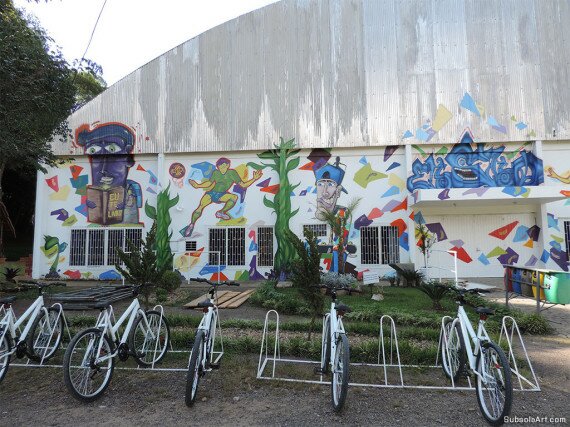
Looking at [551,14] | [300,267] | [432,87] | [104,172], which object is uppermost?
[551,14]

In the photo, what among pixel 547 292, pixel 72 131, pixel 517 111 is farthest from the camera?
pixel 72 131

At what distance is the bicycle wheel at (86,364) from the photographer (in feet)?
13.4

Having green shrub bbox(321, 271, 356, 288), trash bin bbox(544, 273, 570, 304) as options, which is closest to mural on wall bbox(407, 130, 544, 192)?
green shrub bbox(321, 271, 356, 288)

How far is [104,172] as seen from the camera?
16938 mm

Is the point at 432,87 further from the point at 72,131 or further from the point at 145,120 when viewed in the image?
the point at 72,131

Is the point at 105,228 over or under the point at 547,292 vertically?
over

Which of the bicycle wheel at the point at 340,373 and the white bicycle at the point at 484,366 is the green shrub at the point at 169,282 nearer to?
the bicycle wheel at the point at 340,373

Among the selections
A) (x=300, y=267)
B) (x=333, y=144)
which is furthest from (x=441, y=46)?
(x=300, y=267)

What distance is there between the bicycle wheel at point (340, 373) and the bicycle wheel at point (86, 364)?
98.0 inches

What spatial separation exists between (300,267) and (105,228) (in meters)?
13.1

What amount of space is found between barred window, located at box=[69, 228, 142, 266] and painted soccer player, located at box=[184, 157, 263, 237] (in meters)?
2.66

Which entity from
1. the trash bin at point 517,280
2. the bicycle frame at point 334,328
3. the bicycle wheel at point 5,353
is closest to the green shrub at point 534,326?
the trash bin at point 517,280

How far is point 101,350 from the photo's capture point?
437 centimetres

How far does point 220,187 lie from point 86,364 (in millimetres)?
12701
